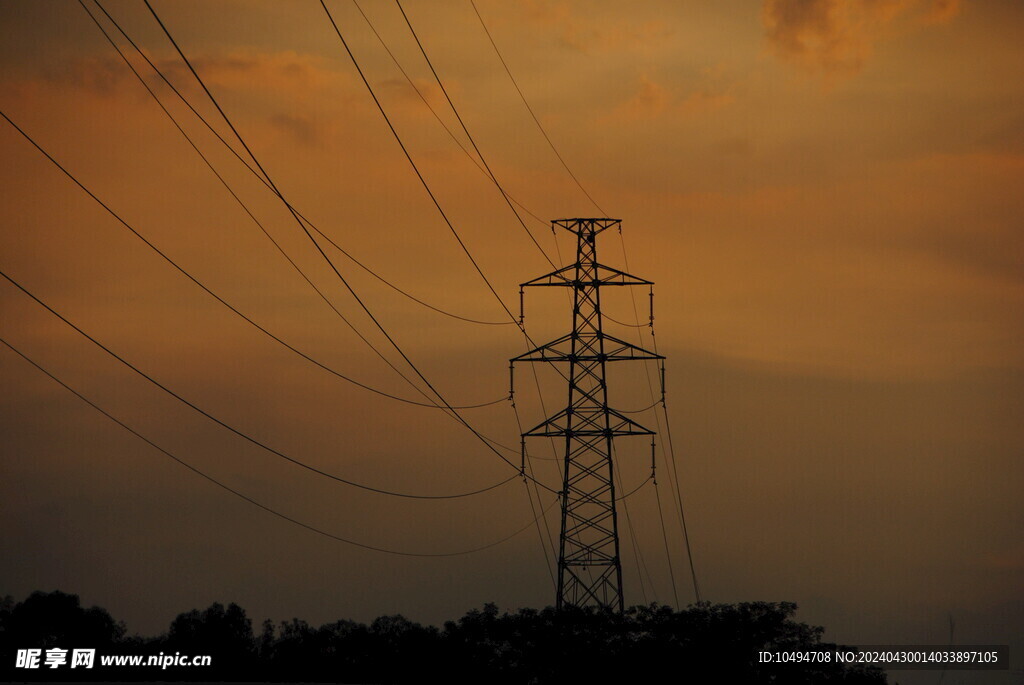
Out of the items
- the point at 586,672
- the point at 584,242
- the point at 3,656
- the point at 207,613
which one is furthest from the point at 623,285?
the point at 207,613

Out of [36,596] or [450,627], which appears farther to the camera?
[36,596]

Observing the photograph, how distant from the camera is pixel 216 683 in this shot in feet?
157

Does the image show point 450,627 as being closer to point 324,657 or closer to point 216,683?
point 324,657

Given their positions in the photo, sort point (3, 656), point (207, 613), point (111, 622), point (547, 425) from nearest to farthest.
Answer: point (547, 425)
point (3, 656)
point (207, 613)
point (111, 622)

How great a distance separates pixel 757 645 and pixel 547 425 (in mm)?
12791

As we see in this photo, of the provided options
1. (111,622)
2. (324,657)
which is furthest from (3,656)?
(111,622)

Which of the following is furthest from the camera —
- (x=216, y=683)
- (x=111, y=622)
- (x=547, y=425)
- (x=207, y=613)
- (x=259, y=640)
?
(x=111, y=622)

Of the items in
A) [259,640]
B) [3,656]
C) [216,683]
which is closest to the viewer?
[216,683]

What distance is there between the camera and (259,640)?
9544cm

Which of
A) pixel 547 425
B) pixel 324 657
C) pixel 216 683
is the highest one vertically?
pixel 547 425

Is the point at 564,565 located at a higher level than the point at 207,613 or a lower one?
lower

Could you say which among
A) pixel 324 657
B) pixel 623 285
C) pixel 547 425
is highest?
pixel 623 285

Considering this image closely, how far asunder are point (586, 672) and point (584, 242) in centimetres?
1636

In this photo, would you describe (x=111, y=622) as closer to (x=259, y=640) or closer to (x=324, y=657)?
(x=259, y=640)
